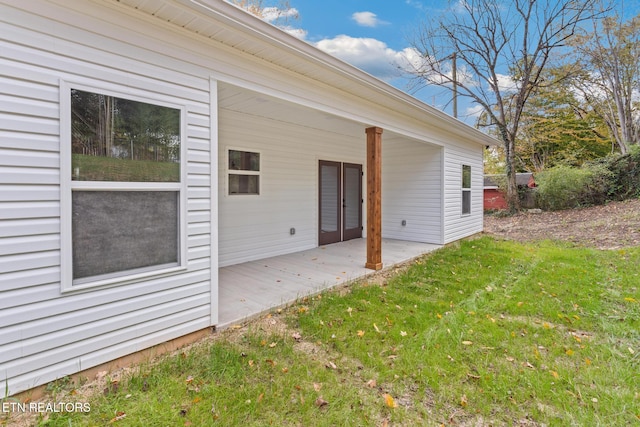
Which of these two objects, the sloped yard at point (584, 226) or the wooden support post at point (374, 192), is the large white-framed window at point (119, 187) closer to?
the wooden support post at point (374, 192)

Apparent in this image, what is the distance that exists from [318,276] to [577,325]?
3079mm

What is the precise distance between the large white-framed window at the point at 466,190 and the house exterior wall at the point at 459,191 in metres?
0.14

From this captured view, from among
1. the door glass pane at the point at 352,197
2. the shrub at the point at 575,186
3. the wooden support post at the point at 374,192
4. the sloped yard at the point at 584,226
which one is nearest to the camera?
the wooden support post at the point at 374,192

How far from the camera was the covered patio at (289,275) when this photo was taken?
11.6 feet

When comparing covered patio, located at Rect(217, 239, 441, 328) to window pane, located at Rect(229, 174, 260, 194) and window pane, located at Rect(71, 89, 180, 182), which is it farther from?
window pane, located at Rect(71, 89, 180, 182)

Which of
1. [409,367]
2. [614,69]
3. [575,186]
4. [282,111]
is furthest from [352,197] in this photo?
[614,69]

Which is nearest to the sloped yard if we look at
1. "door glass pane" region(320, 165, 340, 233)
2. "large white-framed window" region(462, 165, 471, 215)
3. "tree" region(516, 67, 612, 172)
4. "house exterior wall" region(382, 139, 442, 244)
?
"large white-framed window" region(462, 165, 471, 215)

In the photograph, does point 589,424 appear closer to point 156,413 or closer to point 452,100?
point 156,413

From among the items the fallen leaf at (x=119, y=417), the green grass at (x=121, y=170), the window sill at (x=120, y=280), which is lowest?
the fallen leaf at (x=119, y=417)

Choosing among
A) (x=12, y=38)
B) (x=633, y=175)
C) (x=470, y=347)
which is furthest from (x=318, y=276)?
(x=633, y=175)

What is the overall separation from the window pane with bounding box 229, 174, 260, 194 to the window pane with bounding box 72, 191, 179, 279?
2.85 m

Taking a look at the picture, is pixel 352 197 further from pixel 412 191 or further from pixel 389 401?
pixel 389 401

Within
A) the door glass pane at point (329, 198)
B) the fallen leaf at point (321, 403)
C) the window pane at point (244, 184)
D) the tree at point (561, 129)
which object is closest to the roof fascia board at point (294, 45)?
the door glass pane at point (329, 198)

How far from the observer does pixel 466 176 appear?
8.50 metres
